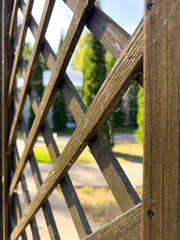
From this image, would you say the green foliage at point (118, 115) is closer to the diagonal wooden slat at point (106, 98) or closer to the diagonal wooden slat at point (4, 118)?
the diagonal wooden slat at point (106, 98)

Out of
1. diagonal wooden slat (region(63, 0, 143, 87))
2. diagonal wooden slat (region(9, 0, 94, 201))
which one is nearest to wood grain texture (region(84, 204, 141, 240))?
diagonal wooden slat (region(63, 0, 143, 87))

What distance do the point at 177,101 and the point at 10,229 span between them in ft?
6.37

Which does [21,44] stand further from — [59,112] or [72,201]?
[72,201]

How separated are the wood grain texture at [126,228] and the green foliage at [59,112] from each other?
0.62 meters

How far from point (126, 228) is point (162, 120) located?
1.11 ft

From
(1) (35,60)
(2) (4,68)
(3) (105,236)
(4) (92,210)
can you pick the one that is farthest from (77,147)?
(4) (92,210)

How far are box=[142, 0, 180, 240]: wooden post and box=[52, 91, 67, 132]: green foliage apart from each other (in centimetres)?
63

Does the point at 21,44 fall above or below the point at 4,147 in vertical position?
above

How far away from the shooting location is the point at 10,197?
74.1 inches

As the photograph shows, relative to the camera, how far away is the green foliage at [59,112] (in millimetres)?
1124

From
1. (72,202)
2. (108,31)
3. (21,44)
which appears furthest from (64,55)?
(21,44)

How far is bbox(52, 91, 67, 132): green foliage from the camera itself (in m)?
1.12

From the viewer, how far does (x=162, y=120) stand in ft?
1.61

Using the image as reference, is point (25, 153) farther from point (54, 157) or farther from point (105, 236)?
point (105, 236)
